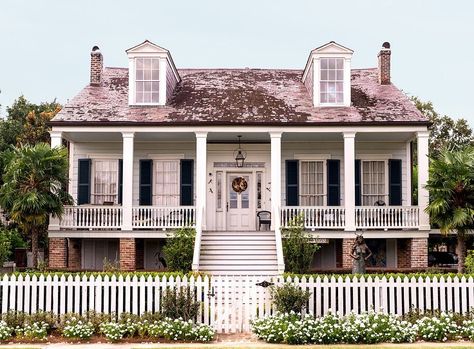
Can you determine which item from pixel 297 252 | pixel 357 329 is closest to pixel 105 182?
pixel 297 252

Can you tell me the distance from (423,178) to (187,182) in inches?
340

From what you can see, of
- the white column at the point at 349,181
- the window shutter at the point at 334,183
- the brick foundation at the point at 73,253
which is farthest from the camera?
the window shutter at the point at 334,183

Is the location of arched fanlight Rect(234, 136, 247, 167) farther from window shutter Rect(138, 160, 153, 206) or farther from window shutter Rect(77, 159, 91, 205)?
window shutter Rect(77, 159, 91, 205)

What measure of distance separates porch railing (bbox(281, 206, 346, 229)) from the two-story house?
0.23 ft

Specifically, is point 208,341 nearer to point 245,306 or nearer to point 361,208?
point 245,306

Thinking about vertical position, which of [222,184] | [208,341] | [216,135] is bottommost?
[208,341]

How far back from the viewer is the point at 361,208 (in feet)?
74.6

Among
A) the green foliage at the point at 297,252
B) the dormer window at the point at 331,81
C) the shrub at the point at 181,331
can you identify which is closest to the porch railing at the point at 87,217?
the green foliage at the point at 297,252

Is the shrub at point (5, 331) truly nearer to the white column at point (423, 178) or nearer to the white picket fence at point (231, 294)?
the white picket fence at point (231, 294)

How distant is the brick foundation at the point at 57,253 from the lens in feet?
74.4

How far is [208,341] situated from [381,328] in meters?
3.48

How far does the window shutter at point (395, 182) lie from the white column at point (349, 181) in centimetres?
288

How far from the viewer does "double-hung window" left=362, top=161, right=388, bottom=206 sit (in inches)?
990

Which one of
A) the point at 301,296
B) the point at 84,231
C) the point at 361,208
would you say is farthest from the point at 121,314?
the point at 361,208
